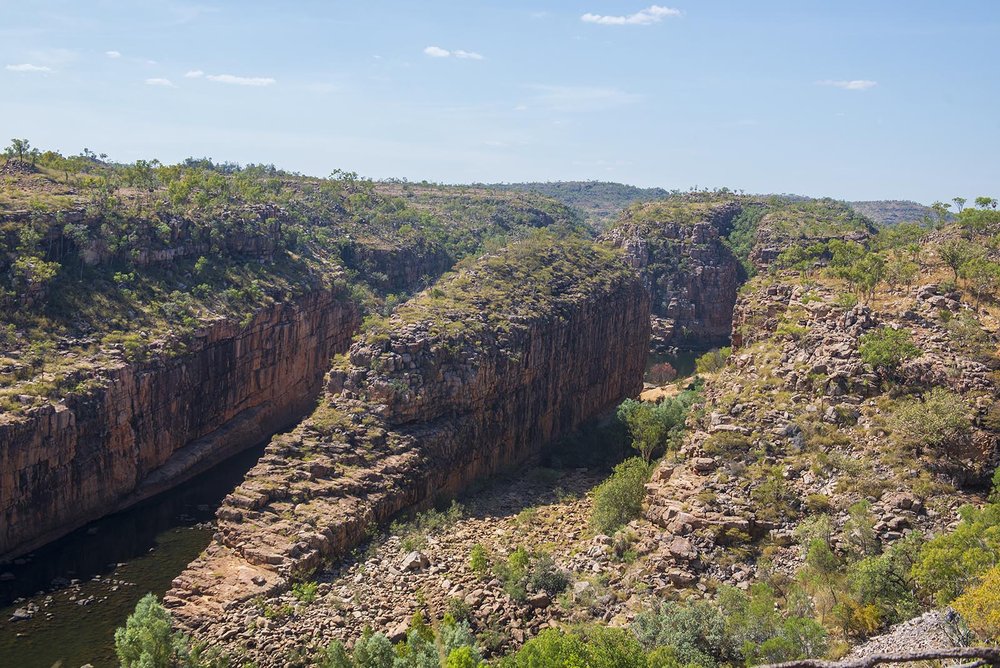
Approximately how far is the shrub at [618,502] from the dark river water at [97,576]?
2023cm

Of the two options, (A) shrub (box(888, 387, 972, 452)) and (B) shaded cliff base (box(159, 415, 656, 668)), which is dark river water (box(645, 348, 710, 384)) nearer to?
(B) shaded cliff base (box(159, 415, 656, 668))

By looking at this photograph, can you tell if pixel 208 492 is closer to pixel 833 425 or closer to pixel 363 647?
pixel 363 647

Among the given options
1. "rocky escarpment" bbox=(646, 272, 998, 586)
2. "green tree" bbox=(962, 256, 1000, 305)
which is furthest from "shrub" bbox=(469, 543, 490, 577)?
"green tree" bbox=(962, 256, 1000, 305)

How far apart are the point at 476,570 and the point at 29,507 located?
79.3 ft

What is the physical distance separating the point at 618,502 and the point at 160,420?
98.4 feet

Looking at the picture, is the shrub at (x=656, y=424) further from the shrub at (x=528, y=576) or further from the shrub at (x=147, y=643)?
the shrub at (x=147, y=643)

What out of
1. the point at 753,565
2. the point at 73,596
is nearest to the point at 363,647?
the point at 753,565

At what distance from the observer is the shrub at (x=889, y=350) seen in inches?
1335

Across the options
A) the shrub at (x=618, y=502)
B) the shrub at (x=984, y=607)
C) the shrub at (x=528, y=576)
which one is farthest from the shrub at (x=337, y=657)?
the shrub at (x=984, y=607)

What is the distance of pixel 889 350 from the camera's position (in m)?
34.1

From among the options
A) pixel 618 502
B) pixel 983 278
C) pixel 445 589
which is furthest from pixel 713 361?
pixel 445 589

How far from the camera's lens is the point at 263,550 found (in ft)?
111

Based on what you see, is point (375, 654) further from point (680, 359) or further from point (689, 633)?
point (680, 359)

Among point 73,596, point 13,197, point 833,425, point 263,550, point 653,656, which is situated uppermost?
point 13,197
